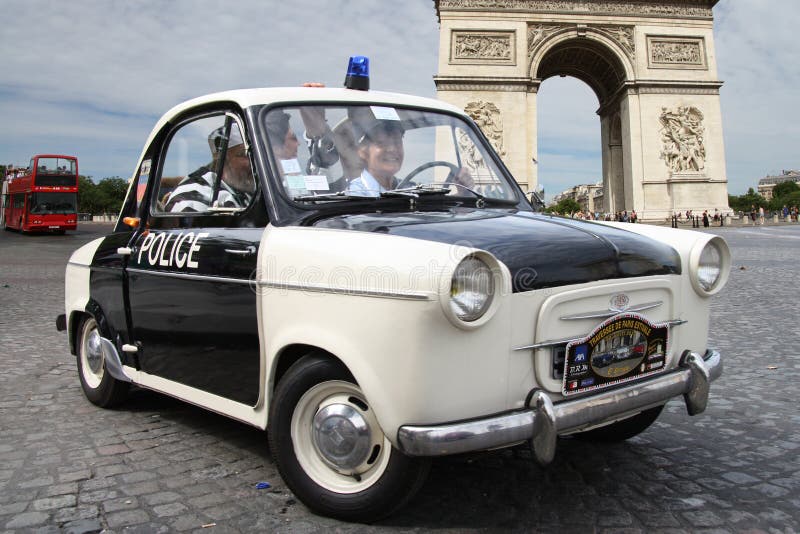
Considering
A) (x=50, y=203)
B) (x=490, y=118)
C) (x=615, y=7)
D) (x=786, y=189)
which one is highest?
(x=615, y=7)

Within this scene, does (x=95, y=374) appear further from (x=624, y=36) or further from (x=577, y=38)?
(x=624, y=36)

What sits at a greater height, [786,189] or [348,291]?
[786,189]

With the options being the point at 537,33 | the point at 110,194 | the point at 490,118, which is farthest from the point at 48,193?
the point at 110,194

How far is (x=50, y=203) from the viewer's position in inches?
1265

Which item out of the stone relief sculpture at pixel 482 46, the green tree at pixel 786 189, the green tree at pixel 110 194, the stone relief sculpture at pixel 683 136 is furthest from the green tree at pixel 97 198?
the green tree at pixel 786 189

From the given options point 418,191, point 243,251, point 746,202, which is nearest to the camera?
point 243,251

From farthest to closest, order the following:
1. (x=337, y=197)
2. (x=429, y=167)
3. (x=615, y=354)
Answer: (x=429, y=167) → (x=337, y=197) → (x=615, y=354)

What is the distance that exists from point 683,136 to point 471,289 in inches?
1358

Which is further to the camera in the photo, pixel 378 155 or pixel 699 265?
pixel 378 155

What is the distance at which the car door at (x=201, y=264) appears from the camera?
2.92 metres

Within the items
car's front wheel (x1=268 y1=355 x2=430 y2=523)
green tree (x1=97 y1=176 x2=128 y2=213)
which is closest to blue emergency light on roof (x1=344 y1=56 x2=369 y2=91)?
car's front wheel (x1=268 y1=355 x2=430 y2=523)

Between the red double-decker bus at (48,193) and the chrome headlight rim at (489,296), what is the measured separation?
31.5 m

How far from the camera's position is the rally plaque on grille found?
2.52m

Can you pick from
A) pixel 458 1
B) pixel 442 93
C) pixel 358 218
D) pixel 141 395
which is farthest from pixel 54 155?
pixel 358 218
